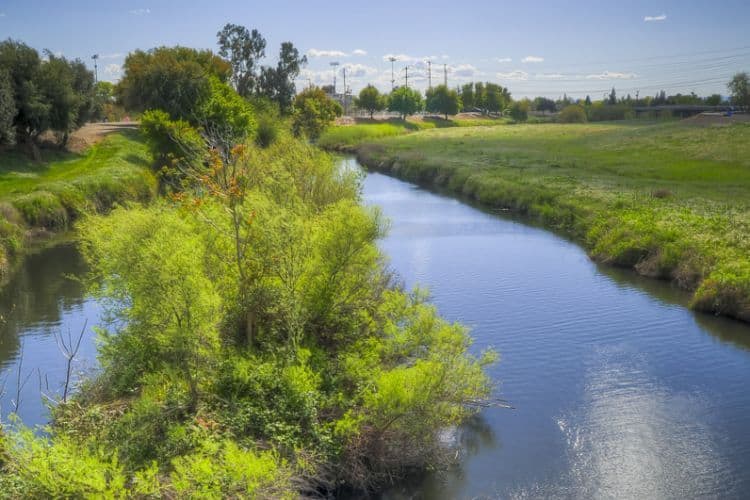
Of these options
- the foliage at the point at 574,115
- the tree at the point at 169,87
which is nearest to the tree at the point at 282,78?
the tree at the point at 169,87

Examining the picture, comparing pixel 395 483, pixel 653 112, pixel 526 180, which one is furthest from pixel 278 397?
pixel 653 112

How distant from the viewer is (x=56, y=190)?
47000 mm

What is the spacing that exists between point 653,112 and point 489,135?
6336cm

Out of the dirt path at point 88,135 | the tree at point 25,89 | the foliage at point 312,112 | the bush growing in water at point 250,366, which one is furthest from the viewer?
the foliage at point 312,112

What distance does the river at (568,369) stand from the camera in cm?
1767

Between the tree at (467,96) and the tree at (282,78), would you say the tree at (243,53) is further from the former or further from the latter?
the tree at (467,96)

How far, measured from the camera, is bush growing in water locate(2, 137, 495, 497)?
46.1ft

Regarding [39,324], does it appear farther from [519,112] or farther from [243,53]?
[519,112]

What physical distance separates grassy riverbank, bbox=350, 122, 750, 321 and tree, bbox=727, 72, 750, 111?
3721 cm

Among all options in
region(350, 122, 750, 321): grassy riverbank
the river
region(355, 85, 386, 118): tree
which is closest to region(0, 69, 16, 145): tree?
the river

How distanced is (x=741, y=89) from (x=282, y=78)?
78.8 meters

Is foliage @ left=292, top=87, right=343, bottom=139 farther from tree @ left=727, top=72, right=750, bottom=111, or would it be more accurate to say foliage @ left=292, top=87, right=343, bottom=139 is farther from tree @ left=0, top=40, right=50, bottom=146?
tree @ left=727, top=72, right=750, bottom=111

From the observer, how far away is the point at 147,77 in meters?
70.9

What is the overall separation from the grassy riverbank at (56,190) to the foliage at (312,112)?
38.7 m
